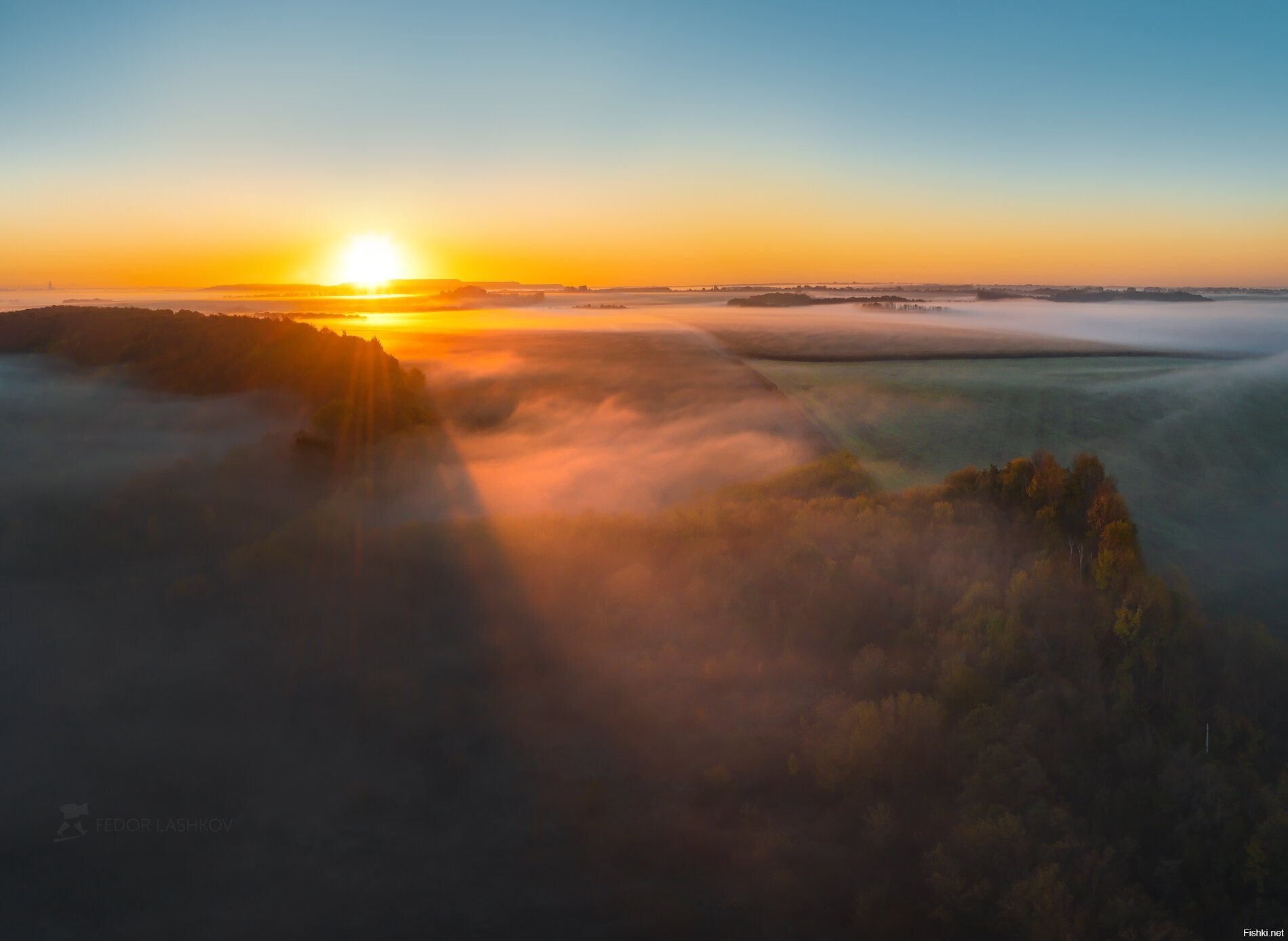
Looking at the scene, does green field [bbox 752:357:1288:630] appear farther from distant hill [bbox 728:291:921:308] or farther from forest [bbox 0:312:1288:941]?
distant hill [bbox 728:291:921:308]

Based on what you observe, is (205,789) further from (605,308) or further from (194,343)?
(605,308)

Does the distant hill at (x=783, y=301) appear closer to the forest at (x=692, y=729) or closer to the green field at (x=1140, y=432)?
the green field at (x=1140, y=432)

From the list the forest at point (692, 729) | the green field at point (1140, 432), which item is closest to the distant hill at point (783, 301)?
the green field at point (1140, 432)

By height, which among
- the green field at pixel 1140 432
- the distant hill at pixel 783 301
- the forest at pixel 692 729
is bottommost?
the forest at pixel 692 729

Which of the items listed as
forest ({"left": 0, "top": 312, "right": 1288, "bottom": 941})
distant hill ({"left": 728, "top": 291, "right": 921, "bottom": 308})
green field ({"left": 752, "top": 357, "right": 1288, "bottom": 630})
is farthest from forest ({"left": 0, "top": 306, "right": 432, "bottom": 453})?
distant hill ({"left": 728, "top": 291, "right": 921, "bottom": 308})

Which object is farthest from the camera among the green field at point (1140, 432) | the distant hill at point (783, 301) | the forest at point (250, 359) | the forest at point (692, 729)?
the distant hill at point (783, 301)

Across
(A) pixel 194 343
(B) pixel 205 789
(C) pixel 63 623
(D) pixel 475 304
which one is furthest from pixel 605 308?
(B) pixel 205 789

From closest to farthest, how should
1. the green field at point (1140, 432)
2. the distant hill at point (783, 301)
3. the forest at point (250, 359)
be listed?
the green field at point (1140, 432) < the forest at point (250, 359) < the distant hill at point (783, 301)

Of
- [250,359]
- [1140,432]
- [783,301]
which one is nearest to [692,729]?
[1140,432]

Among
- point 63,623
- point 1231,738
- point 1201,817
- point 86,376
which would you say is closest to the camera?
point 1201,817
